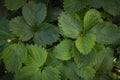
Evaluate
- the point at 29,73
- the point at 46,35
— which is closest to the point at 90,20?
the point at 46,35

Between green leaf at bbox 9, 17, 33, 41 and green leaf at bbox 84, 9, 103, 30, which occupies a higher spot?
green leaf at bbox 84, 9, 103, 30

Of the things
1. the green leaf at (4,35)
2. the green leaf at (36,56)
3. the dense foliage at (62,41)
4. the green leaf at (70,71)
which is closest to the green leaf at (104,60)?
the dense foliage at (62,41)

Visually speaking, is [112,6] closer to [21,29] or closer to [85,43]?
[85,43]

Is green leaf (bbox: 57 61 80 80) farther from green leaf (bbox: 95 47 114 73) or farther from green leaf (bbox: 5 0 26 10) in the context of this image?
green leaf (bbox: 5 0 26 10)

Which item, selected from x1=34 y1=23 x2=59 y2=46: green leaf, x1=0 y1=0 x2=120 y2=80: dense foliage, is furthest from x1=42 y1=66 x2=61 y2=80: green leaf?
x1=34 y1=23 x2=59 y2=46: green leaf

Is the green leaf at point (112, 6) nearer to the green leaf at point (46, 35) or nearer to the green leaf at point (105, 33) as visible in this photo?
the green leaf at point (105, 33)

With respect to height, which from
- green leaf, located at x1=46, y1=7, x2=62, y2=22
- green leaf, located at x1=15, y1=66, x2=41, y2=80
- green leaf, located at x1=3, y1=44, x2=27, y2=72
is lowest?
green leaf, located at x1=15, y1=66, x2=41, y2=80

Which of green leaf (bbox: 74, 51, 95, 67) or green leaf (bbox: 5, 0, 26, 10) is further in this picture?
green leaf (bbox: 5, 0, 26, 10)
